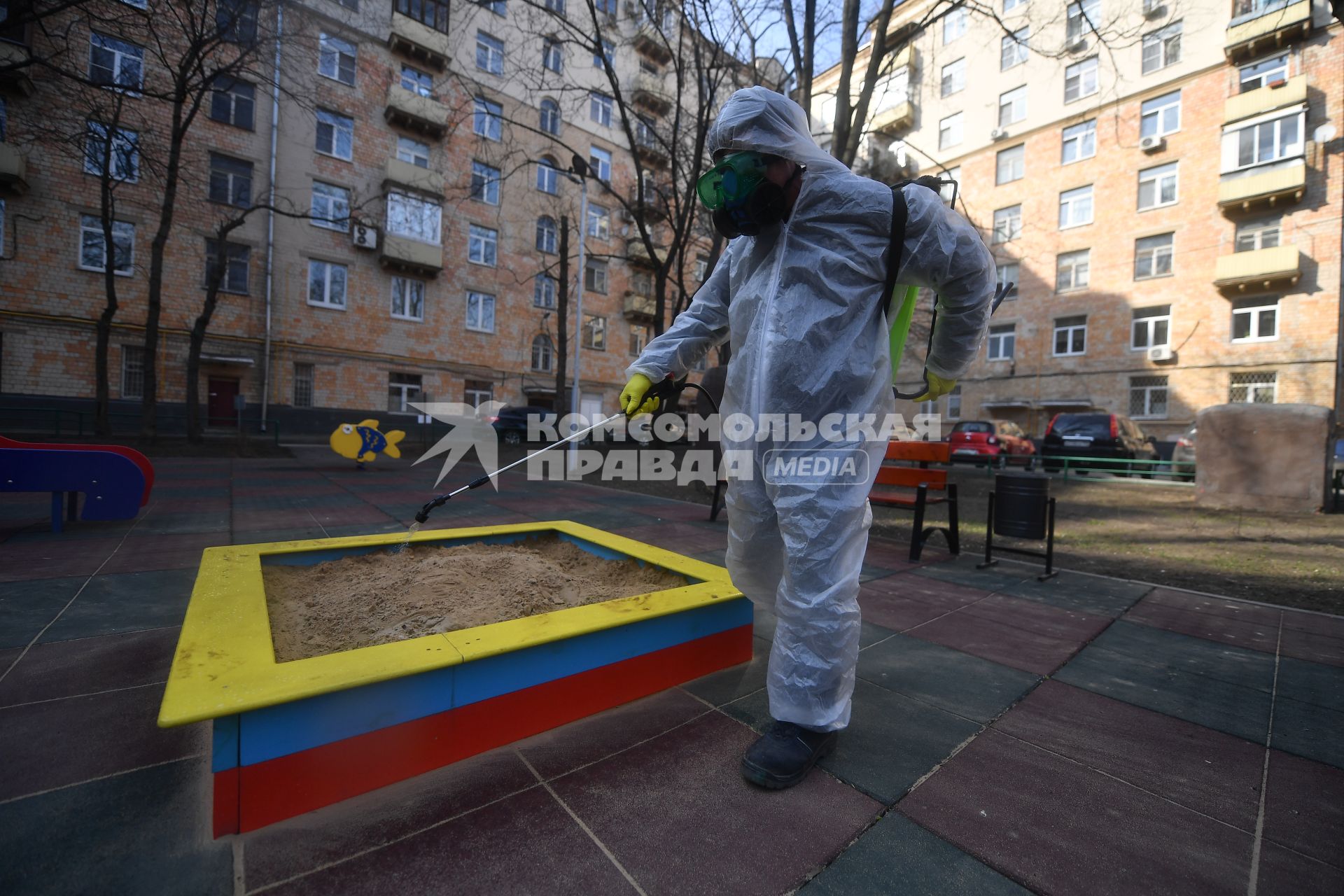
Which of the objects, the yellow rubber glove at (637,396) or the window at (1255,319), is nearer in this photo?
the yellow rubber glove at (637,396)

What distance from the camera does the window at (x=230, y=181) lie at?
17938mm

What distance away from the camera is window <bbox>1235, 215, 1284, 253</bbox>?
19.0 meters

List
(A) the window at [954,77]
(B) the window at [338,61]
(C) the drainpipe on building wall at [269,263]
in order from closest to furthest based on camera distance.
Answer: (C) the drainpipe on building wall at [269,263], (B) the window at [338,61], (A) the window at [954,77]

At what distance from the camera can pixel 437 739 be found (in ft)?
5.26

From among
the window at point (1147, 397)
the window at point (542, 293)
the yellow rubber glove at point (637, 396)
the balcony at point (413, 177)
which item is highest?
the balcony at point (413, 177)

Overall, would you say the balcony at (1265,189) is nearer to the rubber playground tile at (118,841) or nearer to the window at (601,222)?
the window at (601,222)

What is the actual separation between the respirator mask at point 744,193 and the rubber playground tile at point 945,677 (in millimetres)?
1800

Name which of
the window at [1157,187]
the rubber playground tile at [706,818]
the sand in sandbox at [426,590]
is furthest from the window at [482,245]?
the window at [1157,187]

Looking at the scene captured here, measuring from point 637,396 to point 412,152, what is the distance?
24.2m

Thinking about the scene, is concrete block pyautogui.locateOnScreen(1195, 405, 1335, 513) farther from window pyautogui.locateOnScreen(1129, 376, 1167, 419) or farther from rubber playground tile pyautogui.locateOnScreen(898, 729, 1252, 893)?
window pyautogui.locateOnScreen(1129, 376, 1167, 419)

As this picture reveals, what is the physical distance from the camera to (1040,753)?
1824 mm

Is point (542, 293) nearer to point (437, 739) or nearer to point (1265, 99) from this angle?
point (437, 739)

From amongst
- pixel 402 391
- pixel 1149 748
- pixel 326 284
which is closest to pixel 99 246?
pixel 326 284

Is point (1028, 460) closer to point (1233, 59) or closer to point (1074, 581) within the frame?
point (1074, 581)
